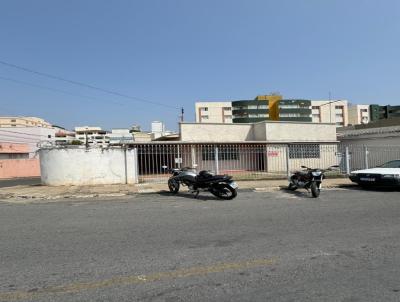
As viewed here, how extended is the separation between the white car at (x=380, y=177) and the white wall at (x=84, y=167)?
9.95 m

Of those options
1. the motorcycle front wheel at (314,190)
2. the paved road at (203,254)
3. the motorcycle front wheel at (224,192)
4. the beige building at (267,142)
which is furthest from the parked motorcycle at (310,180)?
the beige building at (267,142)

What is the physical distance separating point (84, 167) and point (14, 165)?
85.7 ft

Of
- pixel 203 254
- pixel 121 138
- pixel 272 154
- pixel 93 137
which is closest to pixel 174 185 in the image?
pixel 203 254

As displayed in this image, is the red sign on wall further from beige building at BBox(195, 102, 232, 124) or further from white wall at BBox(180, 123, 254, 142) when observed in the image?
beige building at BBox(195, 102, 232, 124)

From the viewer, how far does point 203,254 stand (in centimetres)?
491

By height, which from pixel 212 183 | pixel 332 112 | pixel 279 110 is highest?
pixel 279 110

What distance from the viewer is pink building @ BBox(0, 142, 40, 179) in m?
36.7

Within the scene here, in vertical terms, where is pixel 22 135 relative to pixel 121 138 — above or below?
above

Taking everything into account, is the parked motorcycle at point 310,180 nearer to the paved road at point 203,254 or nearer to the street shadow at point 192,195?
the paved road at point 203,254

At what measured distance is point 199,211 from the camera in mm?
8656

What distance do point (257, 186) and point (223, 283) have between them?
435 inches

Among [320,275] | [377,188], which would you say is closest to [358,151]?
[377,188]

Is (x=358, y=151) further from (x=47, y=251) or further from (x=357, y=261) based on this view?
(x=47, y=251)

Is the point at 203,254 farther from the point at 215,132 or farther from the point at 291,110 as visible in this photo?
the point at 291,110
